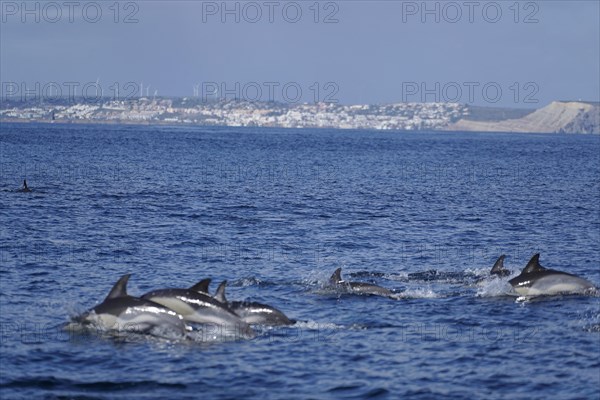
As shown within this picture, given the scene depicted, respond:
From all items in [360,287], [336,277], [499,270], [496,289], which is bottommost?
[496,289]

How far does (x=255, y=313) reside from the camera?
25.4m

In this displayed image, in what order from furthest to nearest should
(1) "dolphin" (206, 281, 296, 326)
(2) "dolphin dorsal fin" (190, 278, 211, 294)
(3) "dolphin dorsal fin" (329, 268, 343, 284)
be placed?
(3) "dolphin dorsal fin" (329, 268, 343, 284) → (1) "dolphin" (206, 281, 296, 326) → (2) "dolphin dorsal fin" (190, 278, 211, 294)

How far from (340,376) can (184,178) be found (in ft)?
220

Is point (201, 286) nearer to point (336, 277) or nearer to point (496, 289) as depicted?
point (336, 277)

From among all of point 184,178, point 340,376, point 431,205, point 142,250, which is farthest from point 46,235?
point 184,178

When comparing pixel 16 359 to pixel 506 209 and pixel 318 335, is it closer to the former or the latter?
pixel 318 335

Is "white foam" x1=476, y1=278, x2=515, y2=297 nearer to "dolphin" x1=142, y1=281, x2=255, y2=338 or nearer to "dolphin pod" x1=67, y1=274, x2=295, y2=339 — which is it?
"dolphin pod" x1=67, y1=274, x2=295, y2=339

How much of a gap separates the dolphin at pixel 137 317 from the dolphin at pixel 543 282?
11905 millimetres

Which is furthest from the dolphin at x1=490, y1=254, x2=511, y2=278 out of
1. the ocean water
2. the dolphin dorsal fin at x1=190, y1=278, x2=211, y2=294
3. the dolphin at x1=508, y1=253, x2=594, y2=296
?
the dolphin dorsal fin at x1=190, y1=278, x2=211, y2=294

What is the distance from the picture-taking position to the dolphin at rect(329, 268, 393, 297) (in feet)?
99.1

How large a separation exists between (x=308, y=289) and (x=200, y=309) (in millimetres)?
7289

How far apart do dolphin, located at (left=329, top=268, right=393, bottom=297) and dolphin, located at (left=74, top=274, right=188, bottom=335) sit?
7813 mm

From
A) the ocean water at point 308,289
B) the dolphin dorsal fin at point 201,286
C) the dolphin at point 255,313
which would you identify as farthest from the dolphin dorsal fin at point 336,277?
the dolphin dorsal fin at point 201,286

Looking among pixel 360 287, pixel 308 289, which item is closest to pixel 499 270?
pixel 360 287
